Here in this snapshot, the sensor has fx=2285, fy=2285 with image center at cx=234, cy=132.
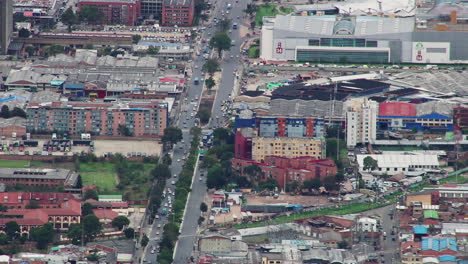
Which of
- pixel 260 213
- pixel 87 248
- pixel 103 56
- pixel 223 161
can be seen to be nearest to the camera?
pixel 87 248

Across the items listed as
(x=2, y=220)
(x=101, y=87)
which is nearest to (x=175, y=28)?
(x=101, y=87)

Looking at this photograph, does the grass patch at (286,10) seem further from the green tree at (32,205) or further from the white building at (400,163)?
the green tree at (32,205)

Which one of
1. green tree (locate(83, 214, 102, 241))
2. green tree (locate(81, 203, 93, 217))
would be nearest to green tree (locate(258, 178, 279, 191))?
green tree (locate(81, 203, 93, 217))

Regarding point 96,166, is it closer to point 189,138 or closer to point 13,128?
point 189,138

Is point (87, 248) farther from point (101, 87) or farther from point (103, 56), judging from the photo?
point (103, 56)

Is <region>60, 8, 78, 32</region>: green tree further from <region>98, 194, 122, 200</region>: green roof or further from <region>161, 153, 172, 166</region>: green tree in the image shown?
<region>98, 194, 122, 200</region>: green roof

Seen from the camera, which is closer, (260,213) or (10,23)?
(260,213)

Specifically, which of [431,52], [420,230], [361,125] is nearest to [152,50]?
[431,52]
